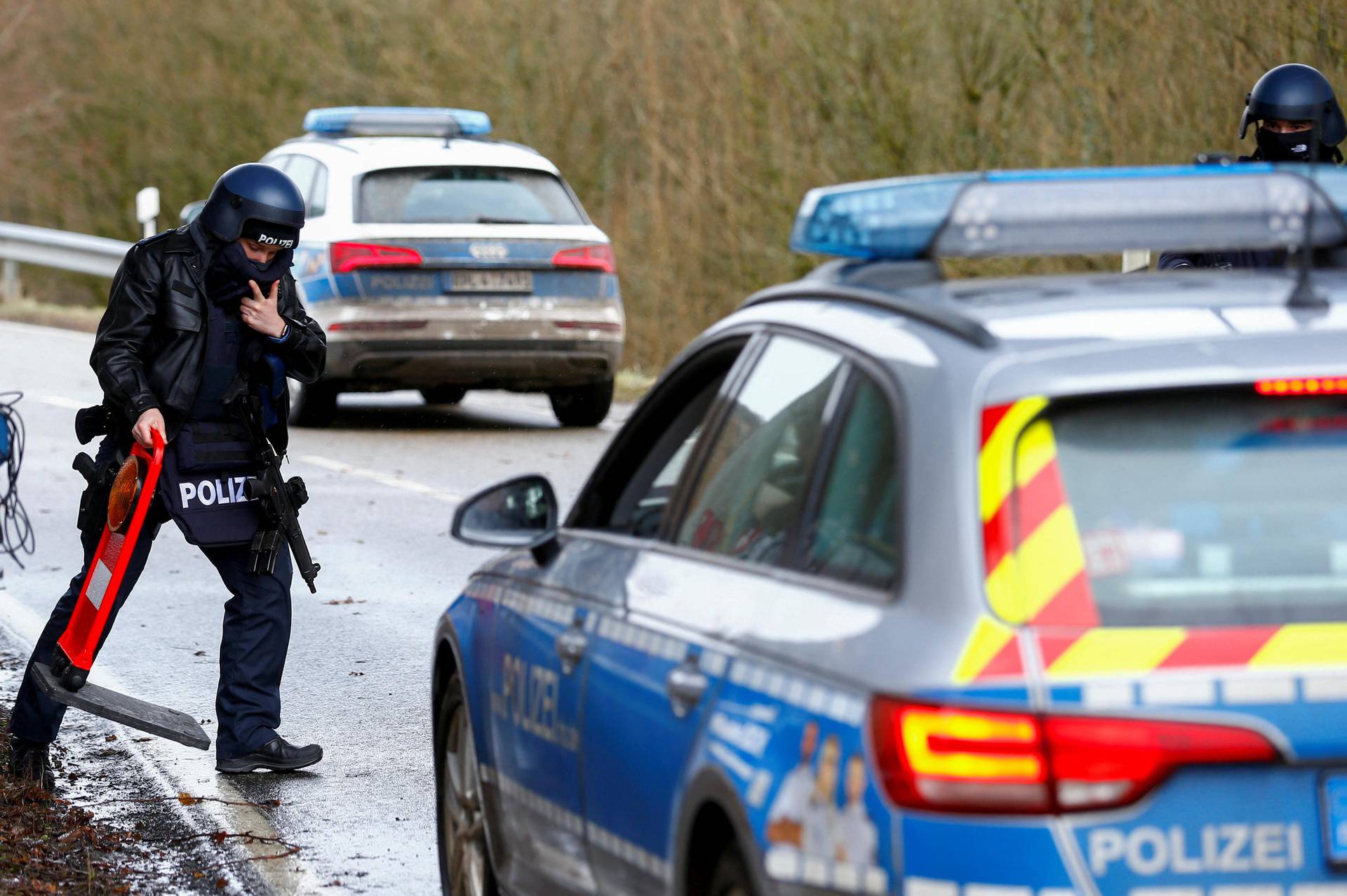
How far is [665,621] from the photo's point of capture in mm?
3664

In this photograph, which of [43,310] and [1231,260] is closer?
[1231,260]

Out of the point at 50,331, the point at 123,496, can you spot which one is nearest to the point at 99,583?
the point at 123,496

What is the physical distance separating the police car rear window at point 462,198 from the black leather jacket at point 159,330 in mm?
8541

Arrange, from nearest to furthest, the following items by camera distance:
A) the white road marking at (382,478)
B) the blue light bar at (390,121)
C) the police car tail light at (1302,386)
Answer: the police car tail light at (1302,386)
the white road marking at (382,478)
the blue light bar at (390,121)

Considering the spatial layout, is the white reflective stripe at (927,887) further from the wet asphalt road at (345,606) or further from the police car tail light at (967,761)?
the wet asphalt road at (345,606)

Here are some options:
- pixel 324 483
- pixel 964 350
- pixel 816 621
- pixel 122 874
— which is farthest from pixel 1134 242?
pixel 324 483

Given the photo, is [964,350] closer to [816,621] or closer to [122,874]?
[816,621]

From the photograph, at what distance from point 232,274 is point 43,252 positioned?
20619mm

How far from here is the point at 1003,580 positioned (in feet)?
9.60

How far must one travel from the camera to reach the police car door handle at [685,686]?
342 centimetres

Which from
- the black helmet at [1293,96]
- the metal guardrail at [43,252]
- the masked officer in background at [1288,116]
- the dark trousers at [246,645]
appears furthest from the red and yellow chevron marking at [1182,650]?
the metal guardrail at [43,252]

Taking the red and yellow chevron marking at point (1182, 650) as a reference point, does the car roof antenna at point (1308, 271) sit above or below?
above

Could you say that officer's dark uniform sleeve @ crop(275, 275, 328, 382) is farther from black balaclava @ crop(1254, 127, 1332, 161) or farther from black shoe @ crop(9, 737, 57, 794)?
black balaclava @ crop(1254, 127, 1332, 161)

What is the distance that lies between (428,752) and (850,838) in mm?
4287
